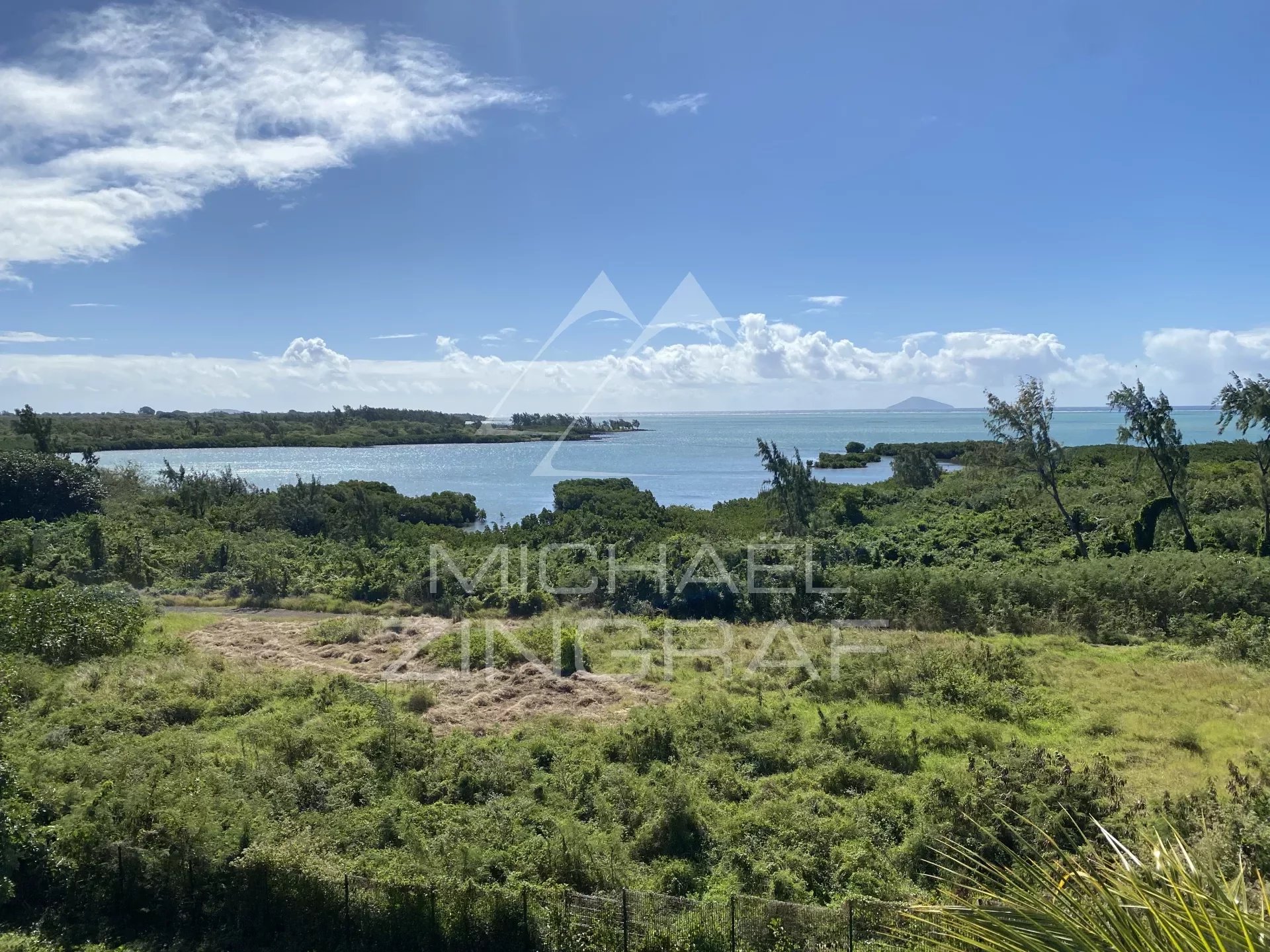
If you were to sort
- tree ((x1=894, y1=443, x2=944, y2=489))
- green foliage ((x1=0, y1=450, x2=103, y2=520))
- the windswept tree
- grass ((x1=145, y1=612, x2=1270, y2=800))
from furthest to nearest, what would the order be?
tree ((x1=894, y1=443, x2=944, y2=489)) → green foliage ((x1=0, y1=450, x2=103, y2=520)) → the windswept tree → grass ((x1=145, y1=612, x2=1270, y2=800))

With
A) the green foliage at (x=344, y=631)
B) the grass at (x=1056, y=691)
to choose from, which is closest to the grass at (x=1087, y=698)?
the grass at (x=1056, y=691)

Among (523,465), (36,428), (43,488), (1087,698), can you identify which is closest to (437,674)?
(1087,698)

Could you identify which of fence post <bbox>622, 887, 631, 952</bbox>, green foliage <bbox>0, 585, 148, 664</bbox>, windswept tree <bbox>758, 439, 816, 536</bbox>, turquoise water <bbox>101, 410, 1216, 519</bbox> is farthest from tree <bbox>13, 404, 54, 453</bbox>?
fence post <bbox>622, 887, 631, 952</bbox>

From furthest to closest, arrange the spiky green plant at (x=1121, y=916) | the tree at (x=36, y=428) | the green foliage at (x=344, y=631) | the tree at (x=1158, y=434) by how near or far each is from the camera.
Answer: the tree at (x=36, y=428), the tree at (x=1158, y=434), the green foliage at (x=344, y=631), the spiky green plant at (x=1121, y=916)

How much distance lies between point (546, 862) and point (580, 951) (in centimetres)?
139

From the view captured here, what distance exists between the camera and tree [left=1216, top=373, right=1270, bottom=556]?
2689 centimetres

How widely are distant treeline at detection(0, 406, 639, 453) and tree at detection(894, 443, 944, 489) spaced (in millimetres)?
70206

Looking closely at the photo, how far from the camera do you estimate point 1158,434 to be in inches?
1121

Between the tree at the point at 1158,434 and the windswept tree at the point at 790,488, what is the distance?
13.5m

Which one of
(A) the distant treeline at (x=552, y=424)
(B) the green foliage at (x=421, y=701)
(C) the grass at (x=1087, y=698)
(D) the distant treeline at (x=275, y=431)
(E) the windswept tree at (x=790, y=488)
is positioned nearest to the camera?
(C) the grass at (x=1087, y=698)

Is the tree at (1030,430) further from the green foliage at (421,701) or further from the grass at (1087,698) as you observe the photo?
the green foliage at (421,701)

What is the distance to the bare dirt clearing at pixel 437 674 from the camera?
52.3ft

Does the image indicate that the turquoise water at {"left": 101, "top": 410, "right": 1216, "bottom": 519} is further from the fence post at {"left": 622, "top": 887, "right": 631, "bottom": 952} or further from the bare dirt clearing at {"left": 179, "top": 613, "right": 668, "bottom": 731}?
the fence post at {"left": 622, "top": 887, "right": 631, "bottom": 952}

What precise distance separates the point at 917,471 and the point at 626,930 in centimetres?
5422
